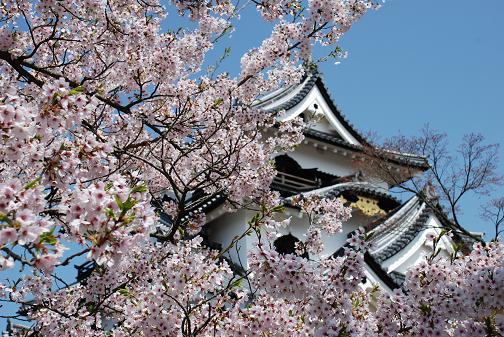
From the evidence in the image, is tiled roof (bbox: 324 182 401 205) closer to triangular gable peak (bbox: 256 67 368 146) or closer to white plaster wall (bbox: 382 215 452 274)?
triangular gable peak (bbox: 256 67 368 146)

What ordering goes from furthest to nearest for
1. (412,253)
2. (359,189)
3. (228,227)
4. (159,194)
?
(359,189) → (228,227) → (412,253) → (159,194)

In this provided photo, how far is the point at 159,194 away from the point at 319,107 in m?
12.0

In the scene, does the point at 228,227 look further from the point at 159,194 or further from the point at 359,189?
the point at 159,194

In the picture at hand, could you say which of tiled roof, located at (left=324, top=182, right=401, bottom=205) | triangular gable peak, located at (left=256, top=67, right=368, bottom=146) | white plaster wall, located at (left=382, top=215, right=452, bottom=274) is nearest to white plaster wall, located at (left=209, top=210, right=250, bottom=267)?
tiled roof, located at (left=324, top=182, right=401, bottom=205)

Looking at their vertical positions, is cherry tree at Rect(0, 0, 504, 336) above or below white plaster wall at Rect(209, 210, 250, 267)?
below

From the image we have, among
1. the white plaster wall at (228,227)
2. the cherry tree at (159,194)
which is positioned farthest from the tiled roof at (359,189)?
the cherry tree at (159,194)

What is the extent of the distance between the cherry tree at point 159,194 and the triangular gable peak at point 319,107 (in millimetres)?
9286

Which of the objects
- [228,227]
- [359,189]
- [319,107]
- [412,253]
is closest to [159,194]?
[228,227]

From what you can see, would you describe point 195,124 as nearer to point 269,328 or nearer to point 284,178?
point 269,328

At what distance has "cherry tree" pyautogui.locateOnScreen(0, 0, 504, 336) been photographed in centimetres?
326

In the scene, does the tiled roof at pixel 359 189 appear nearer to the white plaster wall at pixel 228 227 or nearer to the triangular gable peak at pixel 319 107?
the triangular gable peak at pixel 319 107

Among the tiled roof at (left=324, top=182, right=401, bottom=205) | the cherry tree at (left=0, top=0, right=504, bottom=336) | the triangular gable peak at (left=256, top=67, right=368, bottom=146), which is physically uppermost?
the triangular gable peak at (left=256, top=67, right=368, bottom=146)

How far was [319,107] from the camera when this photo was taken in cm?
2088

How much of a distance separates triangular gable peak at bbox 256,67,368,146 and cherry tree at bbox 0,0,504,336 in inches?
366
